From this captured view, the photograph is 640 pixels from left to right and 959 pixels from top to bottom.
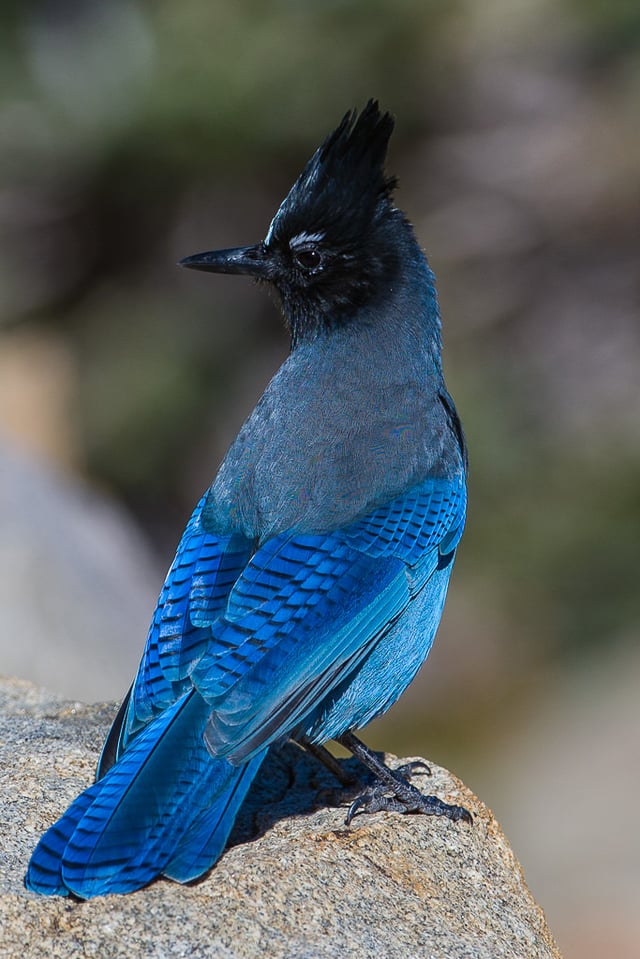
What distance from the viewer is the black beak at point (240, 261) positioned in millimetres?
3818

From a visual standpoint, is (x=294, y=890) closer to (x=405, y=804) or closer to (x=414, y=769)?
(x=405, y=804)

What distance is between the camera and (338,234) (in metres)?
3.71

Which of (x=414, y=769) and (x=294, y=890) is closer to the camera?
(x=294, y=890)

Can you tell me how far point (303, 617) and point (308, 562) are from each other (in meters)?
0.17

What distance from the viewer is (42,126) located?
460 inches

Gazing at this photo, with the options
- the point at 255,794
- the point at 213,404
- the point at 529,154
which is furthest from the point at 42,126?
the point at 255,794

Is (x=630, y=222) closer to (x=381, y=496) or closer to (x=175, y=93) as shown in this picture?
(x=175, y=93)

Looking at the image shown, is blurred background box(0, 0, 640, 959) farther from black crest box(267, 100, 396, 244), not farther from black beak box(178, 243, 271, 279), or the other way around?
black crest box(267, 100, 396, 244)

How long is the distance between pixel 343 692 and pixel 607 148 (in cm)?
860

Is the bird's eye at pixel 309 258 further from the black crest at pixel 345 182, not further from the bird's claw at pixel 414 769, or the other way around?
the bird's claw at pixel 414 769

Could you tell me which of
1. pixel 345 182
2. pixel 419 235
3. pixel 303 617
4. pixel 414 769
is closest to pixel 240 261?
pixel 345 182

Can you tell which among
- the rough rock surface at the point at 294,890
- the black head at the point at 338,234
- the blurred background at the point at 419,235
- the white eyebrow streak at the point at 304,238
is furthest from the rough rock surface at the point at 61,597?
the blurred background at the point at 419,235

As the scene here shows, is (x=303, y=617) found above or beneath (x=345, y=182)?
beneath

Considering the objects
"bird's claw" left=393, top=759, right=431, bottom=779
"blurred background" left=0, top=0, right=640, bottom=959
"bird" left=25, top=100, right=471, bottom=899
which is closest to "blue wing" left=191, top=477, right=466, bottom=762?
"bird" left=25, top=100, right=471, bottom=899
